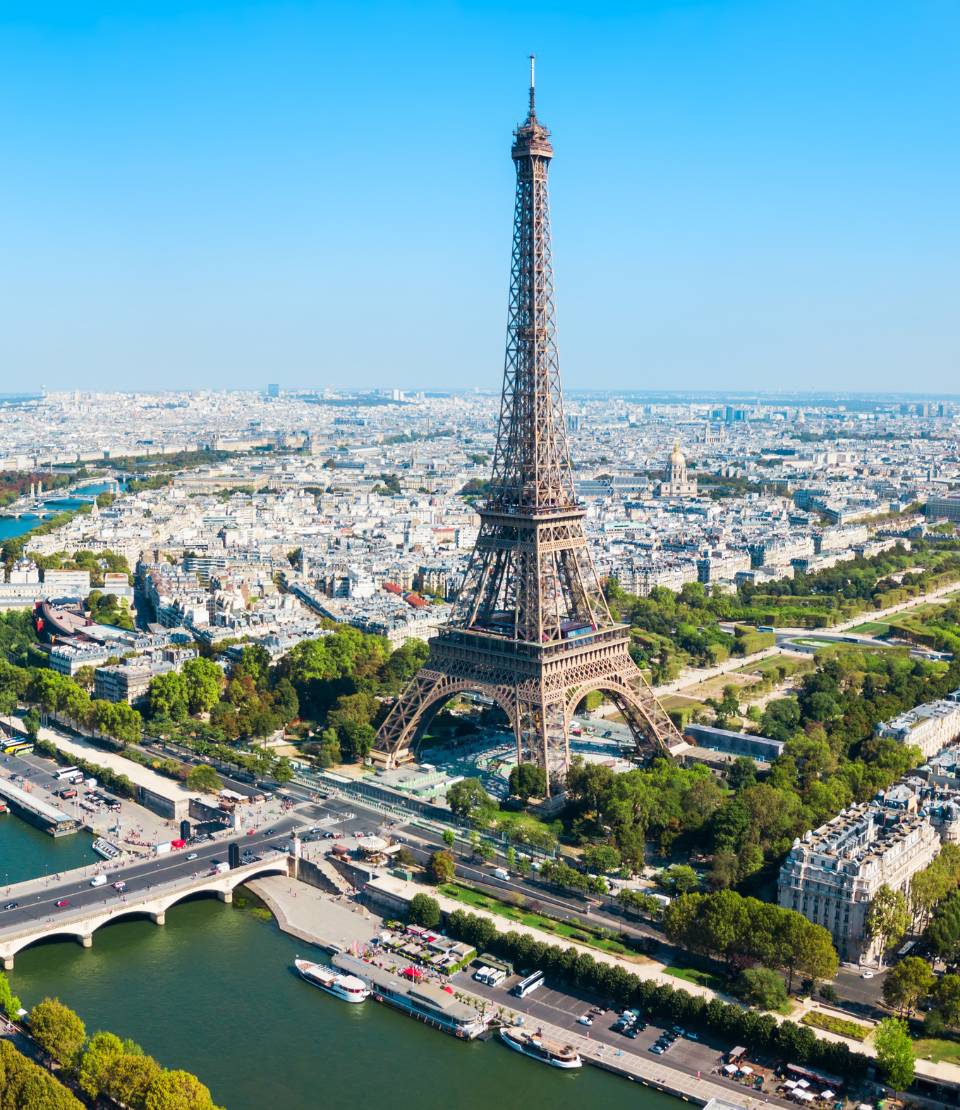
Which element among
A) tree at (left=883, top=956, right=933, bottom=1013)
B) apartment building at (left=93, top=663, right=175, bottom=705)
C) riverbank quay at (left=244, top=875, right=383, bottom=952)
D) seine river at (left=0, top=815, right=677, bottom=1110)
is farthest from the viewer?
apartment building at (left=93, top=663, right=175, bottom=705)

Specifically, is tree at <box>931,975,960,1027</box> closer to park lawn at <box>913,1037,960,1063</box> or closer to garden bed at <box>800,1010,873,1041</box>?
park lawn at <box>913,1037,960,1063</box>

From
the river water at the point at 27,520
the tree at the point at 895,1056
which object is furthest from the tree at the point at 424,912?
the river water at the point at 27,520

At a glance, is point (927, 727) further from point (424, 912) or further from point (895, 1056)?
point (424, 912)

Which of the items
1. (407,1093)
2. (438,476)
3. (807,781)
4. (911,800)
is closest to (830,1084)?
(407,1093)

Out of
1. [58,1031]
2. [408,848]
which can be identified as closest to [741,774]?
[408,848]

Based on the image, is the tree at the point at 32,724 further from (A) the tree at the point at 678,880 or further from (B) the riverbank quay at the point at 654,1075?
(B) the riverbank quay at the point at 654,1075

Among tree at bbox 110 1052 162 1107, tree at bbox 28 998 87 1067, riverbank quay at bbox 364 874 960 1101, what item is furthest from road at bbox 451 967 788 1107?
tree at bbox 28 998 87 1067

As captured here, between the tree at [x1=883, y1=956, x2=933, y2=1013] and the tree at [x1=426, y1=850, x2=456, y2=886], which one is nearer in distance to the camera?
the tree at [x1=883, y1=956, x2=933, y2=1013]
